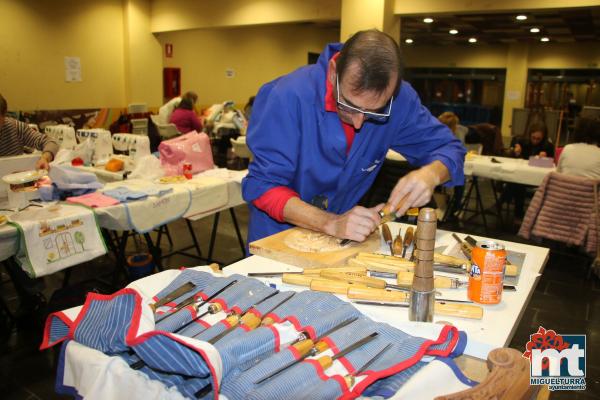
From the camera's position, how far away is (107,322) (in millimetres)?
1012

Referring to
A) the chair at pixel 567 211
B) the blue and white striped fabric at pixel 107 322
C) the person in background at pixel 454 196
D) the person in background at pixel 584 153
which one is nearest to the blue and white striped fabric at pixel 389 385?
the blue and white striped fabric at pixel 107 322

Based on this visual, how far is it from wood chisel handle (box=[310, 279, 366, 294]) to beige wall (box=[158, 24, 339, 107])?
9.23 m

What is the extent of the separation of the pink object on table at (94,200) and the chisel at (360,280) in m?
1.90

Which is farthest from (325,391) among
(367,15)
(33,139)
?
(367,15)

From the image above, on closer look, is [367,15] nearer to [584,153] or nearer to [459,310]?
[584,153]

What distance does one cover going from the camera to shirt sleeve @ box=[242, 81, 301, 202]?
1721 millimetres

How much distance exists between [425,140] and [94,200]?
1.98m

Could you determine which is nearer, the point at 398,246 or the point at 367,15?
the point at 398,246

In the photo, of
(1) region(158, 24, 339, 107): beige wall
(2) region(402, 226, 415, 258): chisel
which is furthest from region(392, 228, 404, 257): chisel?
(1) region(158, 24, 339, 107): beige wall

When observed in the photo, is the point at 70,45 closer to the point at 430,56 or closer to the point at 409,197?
the point at 409,197

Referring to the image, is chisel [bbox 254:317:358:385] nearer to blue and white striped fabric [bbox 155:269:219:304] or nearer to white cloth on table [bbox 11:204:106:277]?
blue and white striped fabric [bbox 155:269:219:304]

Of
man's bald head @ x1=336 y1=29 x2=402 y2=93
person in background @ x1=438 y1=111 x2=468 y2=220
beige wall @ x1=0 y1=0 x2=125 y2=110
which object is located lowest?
person in background @ x1=438 y1=111 x2=468 y2=220

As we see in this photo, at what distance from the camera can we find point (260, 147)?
1.74m

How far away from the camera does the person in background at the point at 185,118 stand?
7.68 meters
